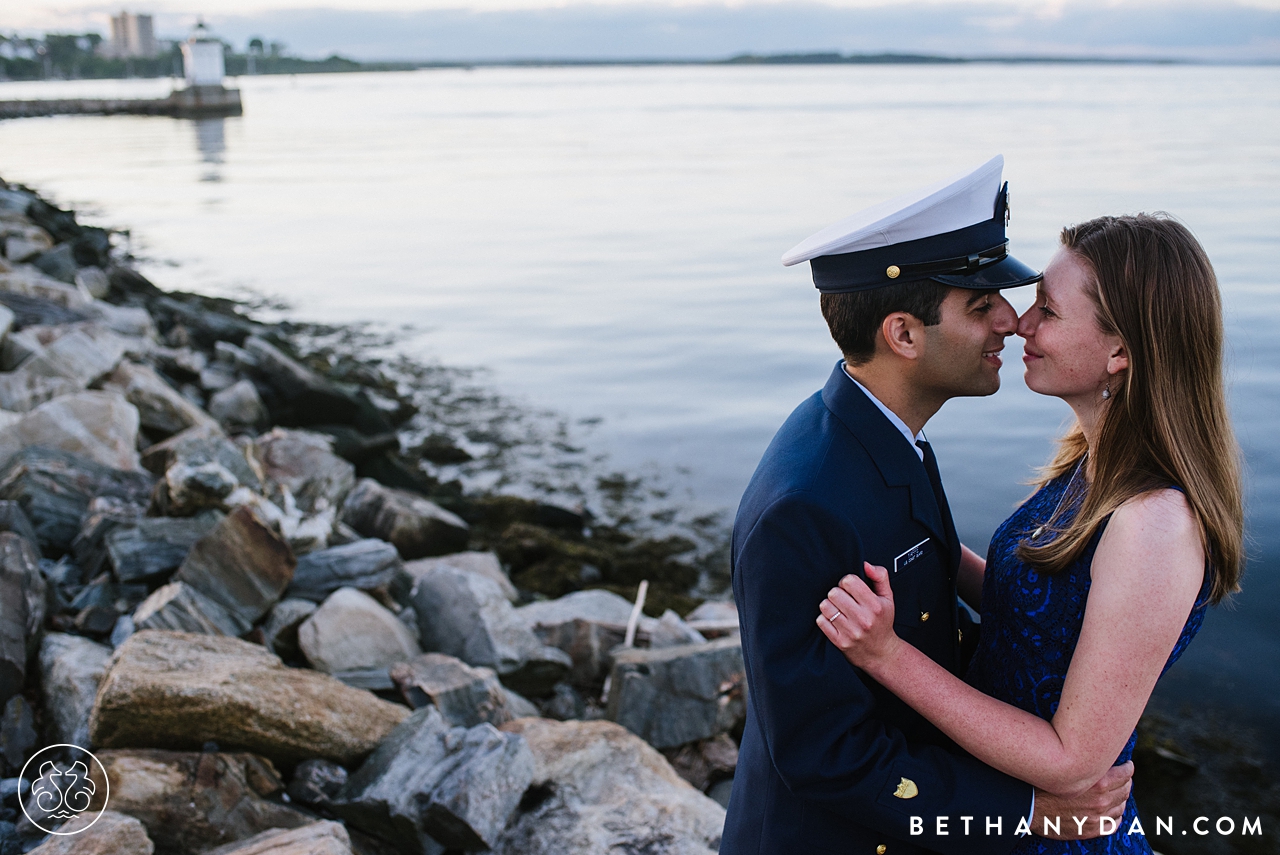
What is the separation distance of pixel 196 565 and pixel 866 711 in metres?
3.81

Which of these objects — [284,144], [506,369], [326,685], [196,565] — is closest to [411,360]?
[506,369]

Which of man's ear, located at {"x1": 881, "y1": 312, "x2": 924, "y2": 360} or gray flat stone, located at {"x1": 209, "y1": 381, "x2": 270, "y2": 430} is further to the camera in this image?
gray flat stone, located at {"x1": 209, "y1": 381, "x2": 270, "y2": 430}

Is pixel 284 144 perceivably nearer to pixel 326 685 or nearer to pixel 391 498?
pixel 391 498

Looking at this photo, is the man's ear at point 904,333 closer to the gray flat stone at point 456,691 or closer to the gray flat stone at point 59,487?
the gray flat stone at point 456,691

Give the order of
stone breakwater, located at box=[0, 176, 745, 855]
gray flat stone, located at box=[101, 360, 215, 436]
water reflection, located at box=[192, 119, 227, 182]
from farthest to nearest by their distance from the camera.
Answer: water reflection, located at box=[192, 119, 227, 182] < gray flat stone, located at box=[101, 360, 215, 436] < stone breakwater, located at box=[0, 176, 745, 855]

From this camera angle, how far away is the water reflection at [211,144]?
1462 inches

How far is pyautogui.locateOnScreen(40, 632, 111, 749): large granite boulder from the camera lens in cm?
387

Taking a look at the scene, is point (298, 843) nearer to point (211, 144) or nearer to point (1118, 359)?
point (1118, 359)

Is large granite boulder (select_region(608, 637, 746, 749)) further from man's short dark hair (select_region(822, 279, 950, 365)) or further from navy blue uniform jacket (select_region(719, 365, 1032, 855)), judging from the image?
man's short dark hair (select_region(822, 279, 950, 365))

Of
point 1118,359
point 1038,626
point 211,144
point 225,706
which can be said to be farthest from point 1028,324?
point 211,144

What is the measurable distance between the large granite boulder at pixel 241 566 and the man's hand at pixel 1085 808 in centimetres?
375

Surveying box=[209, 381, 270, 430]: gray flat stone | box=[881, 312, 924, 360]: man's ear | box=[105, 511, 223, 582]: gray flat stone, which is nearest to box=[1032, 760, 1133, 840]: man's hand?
box=[881, 312, 924, 360]: man's ear

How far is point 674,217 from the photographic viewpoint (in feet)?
83.1

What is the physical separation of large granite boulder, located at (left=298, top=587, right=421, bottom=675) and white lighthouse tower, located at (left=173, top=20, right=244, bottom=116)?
71.5 metres
